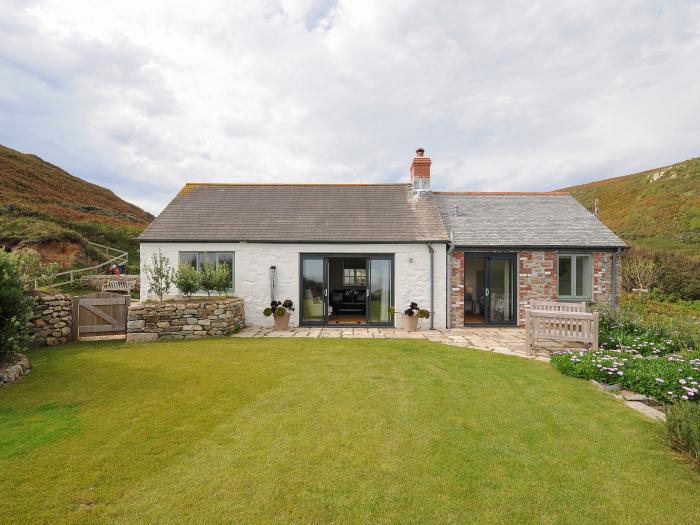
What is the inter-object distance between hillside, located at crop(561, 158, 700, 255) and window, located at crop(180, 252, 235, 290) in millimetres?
Result: 26033

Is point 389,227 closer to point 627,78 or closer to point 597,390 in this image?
point 597,390

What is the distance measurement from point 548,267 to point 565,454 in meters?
9.77

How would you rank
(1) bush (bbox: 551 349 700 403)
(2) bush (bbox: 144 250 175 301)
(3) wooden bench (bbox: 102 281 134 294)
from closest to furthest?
(1) bush (bbox: 551 349 700 403) < (2) bush (bbox: 144 250 175 301) < (3) wooden bench (bbox: 102 281 134 294)

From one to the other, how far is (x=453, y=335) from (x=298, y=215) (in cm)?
748

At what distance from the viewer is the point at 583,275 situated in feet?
40.6

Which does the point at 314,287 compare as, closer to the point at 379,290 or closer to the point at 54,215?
the point at 379,290

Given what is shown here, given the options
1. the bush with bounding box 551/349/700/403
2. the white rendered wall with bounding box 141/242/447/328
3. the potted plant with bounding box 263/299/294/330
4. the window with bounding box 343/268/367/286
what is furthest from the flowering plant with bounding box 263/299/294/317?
the bush with bounding box 551/349/700/403

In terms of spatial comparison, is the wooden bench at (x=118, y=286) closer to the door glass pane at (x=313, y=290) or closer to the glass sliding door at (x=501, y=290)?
the door glass pane at (x=313, y=290)

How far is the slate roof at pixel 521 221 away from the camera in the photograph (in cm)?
1216

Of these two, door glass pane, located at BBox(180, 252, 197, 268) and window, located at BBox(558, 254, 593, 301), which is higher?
door glass pane, located at BBox(180, 252, 197, 268)

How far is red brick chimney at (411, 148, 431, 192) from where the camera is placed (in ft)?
47.9

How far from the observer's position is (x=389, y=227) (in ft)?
41.7

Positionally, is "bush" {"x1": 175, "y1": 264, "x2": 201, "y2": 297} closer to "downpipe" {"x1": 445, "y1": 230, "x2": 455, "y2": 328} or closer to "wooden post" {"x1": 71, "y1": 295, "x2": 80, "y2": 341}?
"wooden post" {"x1": 71, "y1": 295, "x2": 80, "y2": 341}

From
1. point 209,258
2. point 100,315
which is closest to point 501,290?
point 209,258
